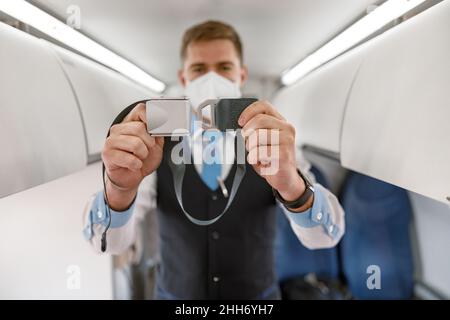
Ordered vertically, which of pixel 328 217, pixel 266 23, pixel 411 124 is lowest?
pixel 328 217

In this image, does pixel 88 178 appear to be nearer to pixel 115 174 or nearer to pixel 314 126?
pixel 115 174

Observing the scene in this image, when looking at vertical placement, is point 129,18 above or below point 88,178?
above

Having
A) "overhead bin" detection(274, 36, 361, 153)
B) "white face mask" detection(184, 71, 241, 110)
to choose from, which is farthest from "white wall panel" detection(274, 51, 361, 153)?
"white face mask" detection(184, 71, 241, 110)

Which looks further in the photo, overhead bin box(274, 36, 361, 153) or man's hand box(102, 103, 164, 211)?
overhead bin box(274, 36, 361, 153)

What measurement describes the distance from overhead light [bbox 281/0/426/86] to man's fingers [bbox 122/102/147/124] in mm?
341

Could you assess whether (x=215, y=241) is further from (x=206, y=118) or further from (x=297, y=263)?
(x=297, y=263)

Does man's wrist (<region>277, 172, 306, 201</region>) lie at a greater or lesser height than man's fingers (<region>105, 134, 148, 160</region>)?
lesser

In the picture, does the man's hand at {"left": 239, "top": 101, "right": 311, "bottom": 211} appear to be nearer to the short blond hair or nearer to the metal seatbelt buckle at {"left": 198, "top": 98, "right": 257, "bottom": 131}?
the metal seatbelt buckle at {"left": 198, "top": 98, "right": 257, "bottom": 131}

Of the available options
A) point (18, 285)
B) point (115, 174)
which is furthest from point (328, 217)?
point (18, 285)

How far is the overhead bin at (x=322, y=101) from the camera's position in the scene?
62 centimetres

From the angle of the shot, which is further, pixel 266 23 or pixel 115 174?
pixel 266 23

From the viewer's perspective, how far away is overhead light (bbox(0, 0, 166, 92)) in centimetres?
49

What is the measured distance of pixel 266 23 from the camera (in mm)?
681
